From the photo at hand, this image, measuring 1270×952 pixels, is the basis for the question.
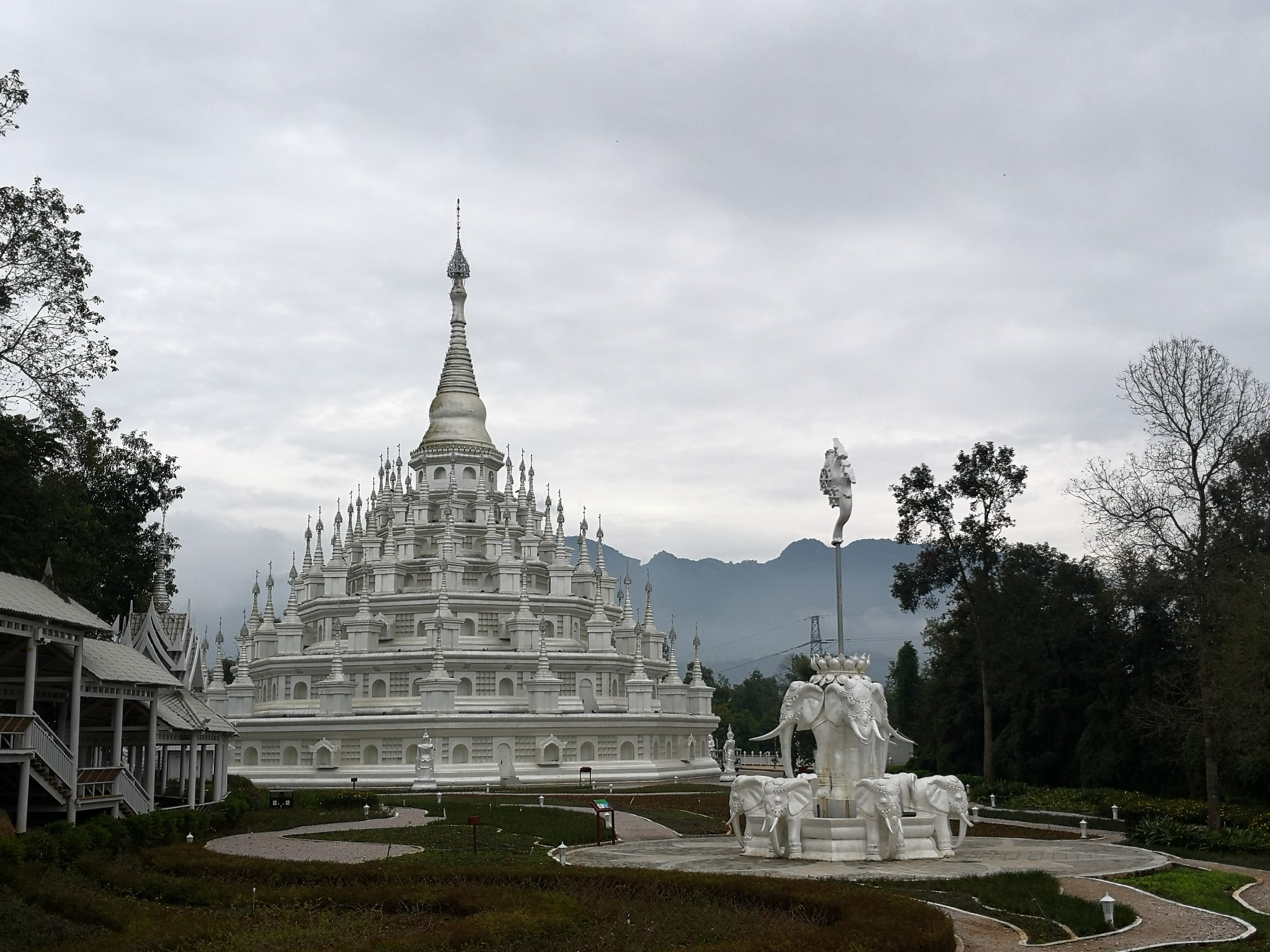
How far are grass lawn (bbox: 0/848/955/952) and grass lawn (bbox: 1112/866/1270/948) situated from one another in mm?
5684

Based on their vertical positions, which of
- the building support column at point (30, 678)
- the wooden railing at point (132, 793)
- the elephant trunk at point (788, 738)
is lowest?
the wooden railing at point (132, 793)

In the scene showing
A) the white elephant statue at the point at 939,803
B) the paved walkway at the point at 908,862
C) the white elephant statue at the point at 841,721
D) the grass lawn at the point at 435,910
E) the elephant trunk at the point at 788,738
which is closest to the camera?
the grass lawn at the point at 435,910

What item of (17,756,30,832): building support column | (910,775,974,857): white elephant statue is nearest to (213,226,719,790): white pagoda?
(17,756,30,832): building support column

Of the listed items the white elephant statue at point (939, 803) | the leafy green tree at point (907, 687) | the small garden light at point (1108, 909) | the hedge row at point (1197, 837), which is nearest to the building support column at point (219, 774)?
the white elephant statue at point (939, 803)

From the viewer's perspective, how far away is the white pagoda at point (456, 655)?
57.7 m

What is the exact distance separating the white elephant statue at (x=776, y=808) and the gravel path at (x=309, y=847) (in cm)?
732

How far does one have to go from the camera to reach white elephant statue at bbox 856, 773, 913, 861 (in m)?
23.9

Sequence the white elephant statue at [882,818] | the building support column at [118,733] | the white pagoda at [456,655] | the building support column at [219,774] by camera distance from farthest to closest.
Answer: the white pagoda at [456,655], the building support column at [219,774], the building support column at [118,733], the white elephant statue at [882,818]

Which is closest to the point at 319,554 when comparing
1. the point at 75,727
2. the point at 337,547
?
the point at 337,547

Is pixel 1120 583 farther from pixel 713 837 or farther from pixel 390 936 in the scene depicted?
pixel 390 936

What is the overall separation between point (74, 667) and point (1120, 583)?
3283cm

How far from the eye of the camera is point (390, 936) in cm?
1575

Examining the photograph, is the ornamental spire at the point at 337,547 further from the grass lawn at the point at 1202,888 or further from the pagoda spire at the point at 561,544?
the grass lawn at the point at 1202,888

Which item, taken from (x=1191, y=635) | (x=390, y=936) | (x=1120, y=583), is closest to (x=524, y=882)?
(x=390, y=936)
